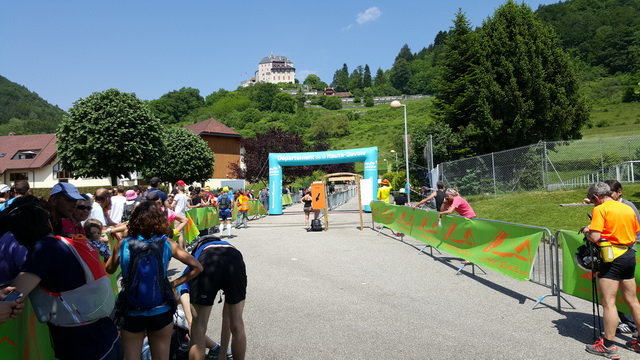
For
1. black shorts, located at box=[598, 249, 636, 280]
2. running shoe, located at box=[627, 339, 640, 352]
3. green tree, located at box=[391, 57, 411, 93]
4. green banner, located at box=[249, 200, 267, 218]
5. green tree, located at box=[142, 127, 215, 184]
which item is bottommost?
running shoe, located at box=[627, 339, 640, 352]

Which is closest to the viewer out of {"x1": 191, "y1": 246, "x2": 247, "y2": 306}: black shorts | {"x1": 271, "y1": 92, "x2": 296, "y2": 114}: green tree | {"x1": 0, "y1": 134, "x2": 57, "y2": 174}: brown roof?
{"x1": 191, "y1": 246, "x2": 247, "y2": 306}: black shorts

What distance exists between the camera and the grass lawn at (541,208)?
15.3 m

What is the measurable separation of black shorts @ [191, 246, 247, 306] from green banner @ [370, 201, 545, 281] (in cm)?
460

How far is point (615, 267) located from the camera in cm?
490

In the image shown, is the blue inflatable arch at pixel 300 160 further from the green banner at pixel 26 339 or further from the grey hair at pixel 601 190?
the green banner at pixel 26 339

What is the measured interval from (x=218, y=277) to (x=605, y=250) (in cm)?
412

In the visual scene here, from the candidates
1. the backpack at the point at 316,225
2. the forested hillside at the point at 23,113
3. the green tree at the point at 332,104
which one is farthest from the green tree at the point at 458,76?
the green tree at the point at 332,104

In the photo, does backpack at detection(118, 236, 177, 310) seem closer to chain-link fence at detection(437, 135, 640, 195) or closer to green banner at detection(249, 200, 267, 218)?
chain-link fence at detection(437, 135, 640, 195)

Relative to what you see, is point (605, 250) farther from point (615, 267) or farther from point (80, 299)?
point (80, 299)

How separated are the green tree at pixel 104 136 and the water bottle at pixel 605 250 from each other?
31.8 meters

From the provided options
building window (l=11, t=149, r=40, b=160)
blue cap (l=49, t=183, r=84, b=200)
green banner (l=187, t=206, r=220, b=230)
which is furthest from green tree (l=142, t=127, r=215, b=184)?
blue cap (l=49, t=183, r=84, b=200)

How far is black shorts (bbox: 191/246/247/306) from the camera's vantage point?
4164mm

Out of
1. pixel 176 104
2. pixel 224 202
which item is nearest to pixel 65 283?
pixel 224 202

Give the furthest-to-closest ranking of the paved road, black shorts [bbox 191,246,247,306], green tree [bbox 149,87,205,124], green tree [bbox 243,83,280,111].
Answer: green tree [bbox 243,83,280,111]
green tree [bbox 149,87,205,124]
the paved road
black shorts [bbox 191,246,247,306]
